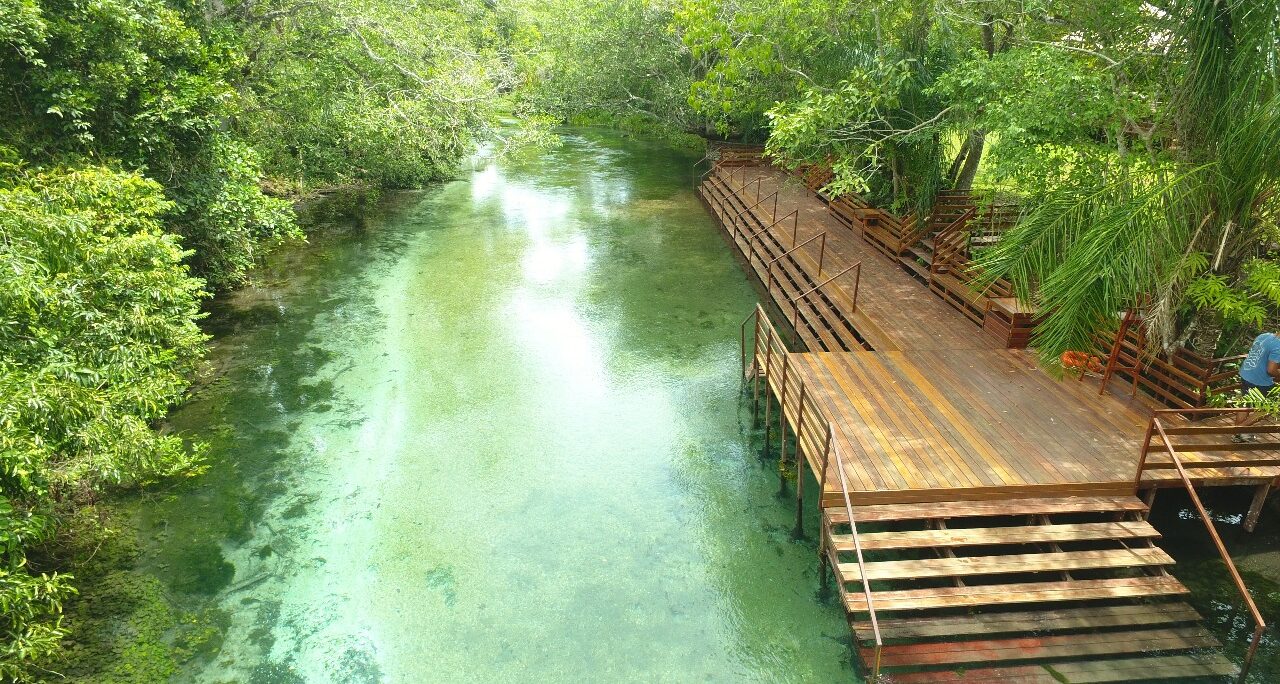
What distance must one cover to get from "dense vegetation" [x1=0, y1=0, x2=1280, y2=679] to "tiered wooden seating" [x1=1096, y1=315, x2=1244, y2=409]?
0.97 feet

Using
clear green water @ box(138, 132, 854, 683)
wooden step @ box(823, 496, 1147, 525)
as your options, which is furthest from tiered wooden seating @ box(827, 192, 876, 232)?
wooden step @ box(823, 496, 1147, 525)

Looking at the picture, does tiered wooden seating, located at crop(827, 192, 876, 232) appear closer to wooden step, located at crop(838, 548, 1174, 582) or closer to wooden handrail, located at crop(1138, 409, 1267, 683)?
wooden handrail, located at crop(1138, 409, 1267, 683)

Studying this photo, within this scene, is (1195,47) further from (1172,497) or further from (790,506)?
(790,506)

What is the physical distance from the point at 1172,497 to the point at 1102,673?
3074mm

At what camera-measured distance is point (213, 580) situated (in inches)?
278

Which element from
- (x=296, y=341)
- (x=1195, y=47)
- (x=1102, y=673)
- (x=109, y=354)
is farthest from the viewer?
(x=296, y=341)

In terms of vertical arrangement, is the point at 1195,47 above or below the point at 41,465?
above

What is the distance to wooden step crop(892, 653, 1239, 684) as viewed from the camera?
5.51 meters

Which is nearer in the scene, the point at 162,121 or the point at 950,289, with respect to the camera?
the point at 162,121

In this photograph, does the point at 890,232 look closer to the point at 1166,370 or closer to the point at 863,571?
the point at 1166,370

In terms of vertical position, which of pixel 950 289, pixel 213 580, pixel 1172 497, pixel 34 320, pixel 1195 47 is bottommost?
pixel 213 580

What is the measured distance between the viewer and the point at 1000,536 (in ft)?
20.1

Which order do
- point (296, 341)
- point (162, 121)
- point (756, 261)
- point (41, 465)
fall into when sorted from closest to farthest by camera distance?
1. point (41, 465)
2. point (162, 121)
3. point (296, 341)
4. point (756, 261)

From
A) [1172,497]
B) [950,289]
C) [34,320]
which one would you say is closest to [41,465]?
[34,320]
